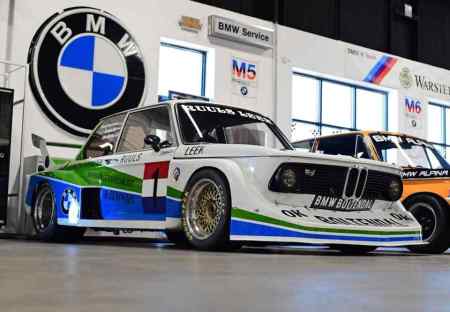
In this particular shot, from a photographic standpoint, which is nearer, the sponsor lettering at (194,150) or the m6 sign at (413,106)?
the sponsor lettering at (194,150)

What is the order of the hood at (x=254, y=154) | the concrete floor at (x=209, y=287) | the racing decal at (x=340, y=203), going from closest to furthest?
the concrete floor at (x=209, y=287)
the hood at (x=254, y=154)
the racing decal at (x=340, y=203)

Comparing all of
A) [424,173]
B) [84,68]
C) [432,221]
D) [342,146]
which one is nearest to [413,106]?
[84,68]

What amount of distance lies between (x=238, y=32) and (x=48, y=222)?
799 cm

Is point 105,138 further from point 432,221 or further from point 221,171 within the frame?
point 432,221

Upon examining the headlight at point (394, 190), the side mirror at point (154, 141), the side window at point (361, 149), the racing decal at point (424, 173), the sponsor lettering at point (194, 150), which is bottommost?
the headlight at point (394, 190)

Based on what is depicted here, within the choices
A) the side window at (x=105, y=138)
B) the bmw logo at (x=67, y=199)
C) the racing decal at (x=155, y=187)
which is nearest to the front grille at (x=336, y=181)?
the racing decal at (x=155, y=187)

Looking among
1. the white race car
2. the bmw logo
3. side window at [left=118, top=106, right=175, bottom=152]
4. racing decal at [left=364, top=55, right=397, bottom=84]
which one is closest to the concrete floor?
the white race car

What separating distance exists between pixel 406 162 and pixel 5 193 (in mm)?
5238

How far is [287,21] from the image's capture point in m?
15.4

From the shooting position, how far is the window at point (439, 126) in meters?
19.3

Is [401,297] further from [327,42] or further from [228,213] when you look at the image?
[327,42]

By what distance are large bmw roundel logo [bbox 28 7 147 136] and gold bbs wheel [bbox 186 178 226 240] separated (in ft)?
20.6

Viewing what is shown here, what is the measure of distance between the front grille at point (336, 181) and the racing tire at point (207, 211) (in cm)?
41

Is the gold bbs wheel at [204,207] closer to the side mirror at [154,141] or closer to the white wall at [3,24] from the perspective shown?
the side mirror at [154,141]
